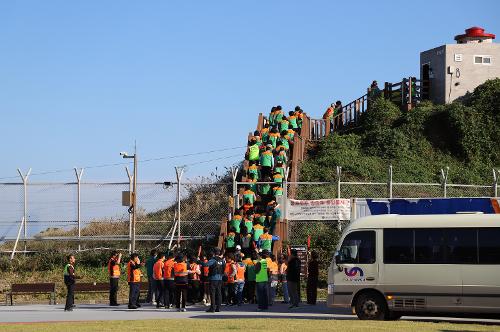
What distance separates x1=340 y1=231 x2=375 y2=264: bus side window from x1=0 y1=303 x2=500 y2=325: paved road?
1510mm

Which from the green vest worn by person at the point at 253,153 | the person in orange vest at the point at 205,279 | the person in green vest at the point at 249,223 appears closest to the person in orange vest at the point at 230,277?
the person in orange vest at the point at 205,279

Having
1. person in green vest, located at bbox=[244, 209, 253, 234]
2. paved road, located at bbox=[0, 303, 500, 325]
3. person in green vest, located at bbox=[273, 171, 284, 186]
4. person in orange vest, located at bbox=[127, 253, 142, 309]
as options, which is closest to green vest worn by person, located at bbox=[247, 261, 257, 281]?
paved road, located at bbox=[0, 303, 500, 325]

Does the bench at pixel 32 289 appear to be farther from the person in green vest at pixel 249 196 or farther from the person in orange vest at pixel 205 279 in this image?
the person in green vest at pixel 249 196

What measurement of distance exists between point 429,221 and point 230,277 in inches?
307

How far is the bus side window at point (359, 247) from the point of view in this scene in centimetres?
2622

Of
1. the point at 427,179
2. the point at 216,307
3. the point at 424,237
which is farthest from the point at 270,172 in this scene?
the point at 424,237

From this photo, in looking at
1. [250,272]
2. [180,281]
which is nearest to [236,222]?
[250,272]

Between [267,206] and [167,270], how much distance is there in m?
7.16

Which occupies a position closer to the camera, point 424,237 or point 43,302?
point 424,237

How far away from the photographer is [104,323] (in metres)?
24.2

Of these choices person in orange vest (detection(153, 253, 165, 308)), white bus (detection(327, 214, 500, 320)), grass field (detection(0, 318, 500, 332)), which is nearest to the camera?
grass field (detection(0, 318, 500, 332))

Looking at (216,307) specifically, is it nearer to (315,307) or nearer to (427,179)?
(315,307)

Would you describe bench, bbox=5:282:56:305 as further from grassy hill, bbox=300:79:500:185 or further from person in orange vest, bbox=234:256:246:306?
grassy hill, bbox=300:79:500:185

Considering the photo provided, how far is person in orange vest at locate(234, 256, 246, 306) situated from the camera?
103 ft
